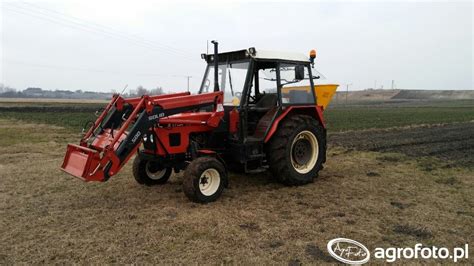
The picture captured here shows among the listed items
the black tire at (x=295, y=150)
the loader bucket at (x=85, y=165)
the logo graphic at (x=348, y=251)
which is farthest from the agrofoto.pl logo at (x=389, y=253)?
the loader bucket at (x=85, y=165)

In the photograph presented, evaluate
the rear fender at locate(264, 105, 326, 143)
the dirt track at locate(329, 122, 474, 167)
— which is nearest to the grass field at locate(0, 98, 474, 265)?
the rear fender at locate(264, 105, 326, 143)

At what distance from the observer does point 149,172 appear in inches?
269

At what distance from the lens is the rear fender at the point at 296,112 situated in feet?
21.2

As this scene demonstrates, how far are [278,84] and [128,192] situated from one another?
328cm

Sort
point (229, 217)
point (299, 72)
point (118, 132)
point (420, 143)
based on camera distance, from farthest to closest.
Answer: point (420, 143), point (299, 72), point (118, 132), point (229, 217)

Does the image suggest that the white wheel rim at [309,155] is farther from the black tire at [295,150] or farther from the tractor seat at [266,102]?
the tractor seat at [266,102]

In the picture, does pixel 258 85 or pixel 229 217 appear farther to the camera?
pixel 258 85

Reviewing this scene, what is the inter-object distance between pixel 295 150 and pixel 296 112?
0.73 metres

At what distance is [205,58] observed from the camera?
7469 mm

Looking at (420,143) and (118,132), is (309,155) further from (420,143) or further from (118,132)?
(420,143)

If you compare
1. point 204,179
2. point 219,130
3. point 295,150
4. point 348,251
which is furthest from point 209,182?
point 348,251

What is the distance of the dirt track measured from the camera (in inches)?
391

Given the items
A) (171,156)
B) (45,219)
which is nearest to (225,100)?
(171,156)

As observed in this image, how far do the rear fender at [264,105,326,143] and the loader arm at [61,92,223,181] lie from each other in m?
0.94
